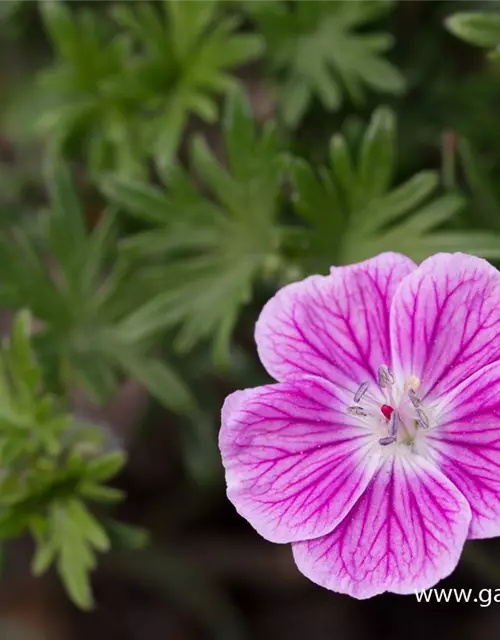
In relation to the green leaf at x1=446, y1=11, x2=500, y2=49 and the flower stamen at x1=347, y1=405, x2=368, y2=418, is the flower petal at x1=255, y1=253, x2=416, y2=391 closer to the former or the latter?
the flower stamen at x1=347, y1=405, x2=368, y2=418

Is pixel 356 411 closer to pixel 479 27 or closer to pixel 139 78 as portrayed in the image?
pixel 479 27

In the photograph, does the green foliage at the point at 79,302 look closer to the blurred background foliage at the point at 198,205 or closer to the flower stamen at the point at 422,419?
the blurred background foliage at the point at 198,205

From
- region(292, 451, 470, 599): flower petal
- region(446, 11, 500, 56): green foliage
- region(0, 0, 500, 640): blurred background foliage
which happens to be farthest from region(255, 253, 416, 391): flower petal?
region(446, 11, 500, 56): green foliage

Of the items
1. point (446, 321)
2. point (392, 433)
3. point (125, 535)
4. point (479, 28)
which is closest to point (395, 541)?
point (392, 433)

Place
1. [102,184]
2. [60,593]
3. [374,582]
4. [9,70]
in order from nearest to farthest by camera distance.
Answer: [374,582]
[102,184]
[9,70]
[60,593]

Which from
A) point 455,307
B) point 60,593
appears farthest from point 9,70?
point 455,307

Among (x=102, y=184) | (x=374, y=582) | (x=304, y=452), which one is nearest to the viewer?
(x=374, y=582)

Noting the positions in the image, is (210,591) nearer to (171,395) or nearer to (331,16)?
(171,395)
